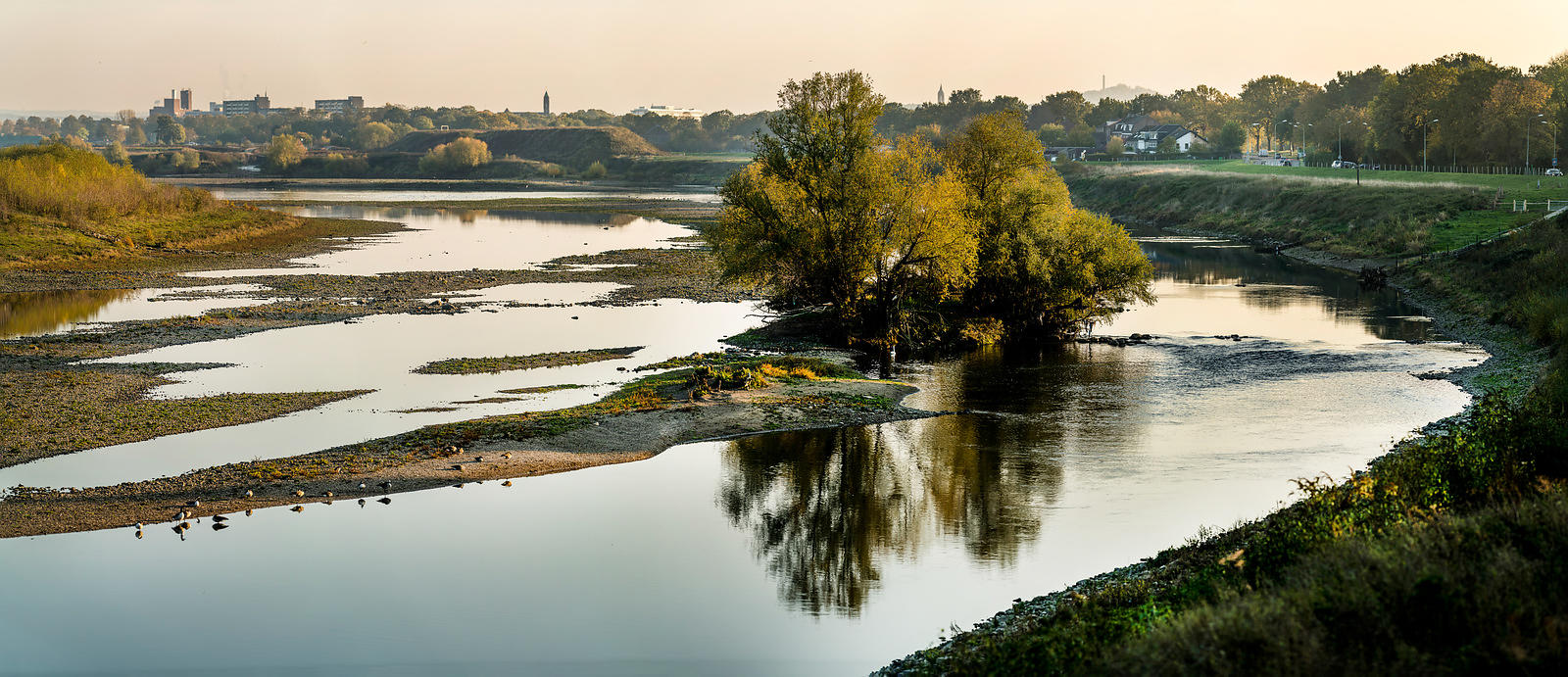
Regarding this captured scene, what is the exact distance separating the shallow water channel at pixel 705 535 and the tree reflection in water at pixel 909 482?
96 mm

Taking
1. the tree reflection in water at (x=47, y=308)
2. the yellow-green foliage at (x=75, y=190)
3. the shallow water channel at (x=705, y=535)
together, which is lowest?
the shallow water channel at (x=705, y=535)

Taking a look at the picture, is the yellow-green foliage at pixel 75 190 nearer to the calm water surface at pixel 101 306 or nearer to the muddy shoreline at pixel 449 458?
the calm water surface at pixel 101 306

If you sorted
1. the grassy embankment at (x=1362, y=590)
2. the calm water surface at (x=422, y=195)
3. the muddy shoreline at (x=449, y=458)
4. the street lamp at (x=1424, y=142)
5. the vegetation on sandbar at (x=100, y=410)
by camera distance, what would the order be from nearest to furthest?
the grassy embankment at (x=1362, y=590)
the muddy shoreline at (x=449, y=458)
the vegetation on sandbar at (x=100, y=410)
the street lamp at (x=1424, y=142)
the calm water surface at (x=422, y=195)

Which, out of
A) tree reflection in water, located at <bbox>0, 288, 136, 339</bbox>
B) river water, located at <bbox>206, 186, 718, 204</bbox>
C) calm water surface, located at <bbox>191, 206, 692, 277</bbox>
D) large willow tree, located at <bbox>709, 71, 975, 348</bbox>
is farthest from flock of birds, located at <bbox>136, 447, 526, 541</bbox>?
river water, located at <bbox>206, 186, 718, 204</bbox>

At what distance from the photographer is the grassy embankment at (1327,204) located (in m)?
75.2

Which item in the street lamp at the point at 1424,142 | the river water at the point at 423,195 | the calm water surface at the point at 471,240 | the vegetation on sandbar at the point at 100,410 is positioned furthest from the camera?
the river water at the point at 423,195

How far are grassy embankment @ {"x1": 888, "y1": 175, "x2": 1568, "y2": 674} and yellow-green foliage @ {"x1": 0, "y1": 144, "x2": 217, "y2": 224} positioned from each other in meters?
80.7

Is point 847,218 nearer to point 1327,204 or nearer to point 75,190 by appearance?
point 1327,204

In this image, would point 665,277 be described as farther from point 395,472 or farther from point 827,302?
point 395,472

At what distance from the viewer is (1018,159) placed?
168 feet

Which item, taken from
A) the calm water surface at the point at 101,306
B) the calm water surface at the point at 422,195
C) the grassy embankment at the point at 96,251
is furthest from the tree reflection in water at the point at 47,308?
the calm water surface at the point at 422,195

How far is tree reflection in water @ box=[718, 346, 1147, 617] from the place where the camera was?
74.4 feet

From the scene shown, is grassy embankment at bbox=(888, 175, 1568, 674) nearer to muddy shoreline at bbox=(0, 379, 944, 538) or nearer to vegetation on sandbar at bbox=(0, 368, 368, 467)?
muddy shoreline at bbox=(0, 379, 944, 538)

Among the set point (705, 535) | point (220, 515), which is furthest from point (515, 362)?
point (705, 535)
